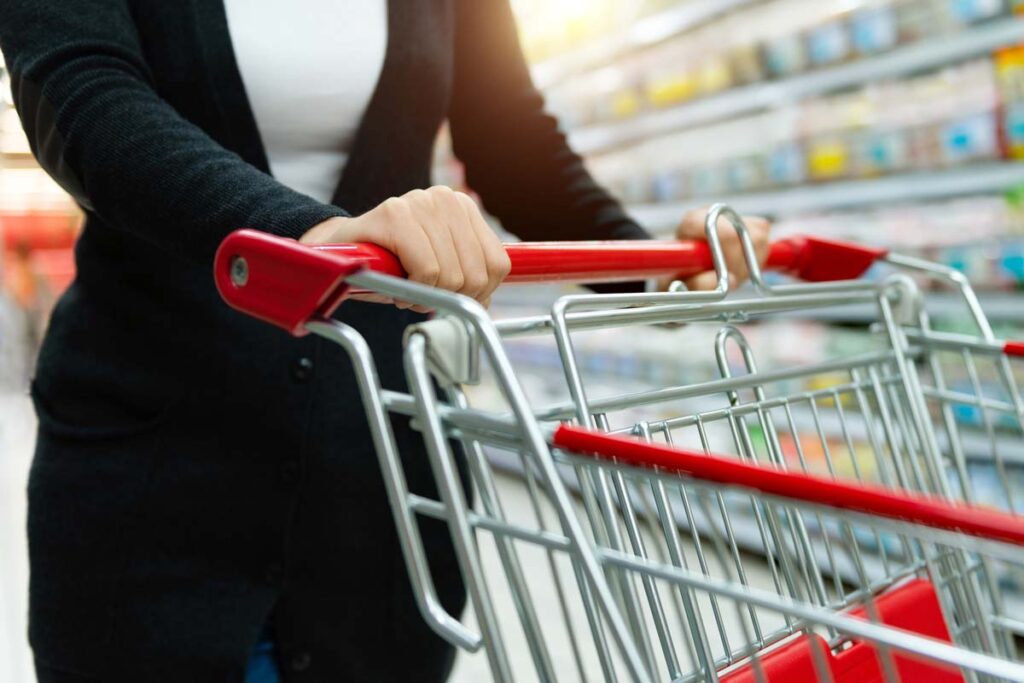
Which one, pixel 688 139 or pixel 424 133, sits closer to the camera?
pixel 424 133

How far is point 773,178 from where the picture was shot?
314 centimetres

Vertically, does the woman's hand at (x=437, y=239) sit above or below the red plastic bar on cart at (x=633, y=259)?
above

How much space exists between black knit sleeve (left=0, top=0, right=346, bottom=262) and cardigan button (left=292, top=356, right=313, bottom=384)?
26 cm

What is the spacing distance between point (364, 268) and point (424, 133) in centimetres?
46

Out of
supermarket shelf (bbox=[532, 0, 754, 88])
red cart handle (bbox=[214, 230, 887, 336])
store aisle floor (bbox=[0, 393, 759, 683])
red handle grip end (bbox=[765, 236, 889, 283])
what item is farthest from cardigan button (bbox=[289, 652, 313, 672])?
supermarket shelf (bbox=[532, 0, 754, 88])

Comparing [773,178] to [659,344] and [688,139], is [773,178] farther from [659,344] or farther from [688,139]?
[659,344]

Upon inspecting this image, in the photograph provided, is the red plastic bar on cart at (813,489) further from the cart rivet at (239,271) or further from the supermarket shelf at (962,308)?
the supermarket shelf at (962,308)

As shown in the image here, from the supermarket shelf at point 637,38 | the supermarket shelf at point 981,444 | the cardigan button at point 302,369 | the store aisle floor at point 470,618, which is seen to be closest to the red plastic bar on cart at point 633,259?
the cardigan button at point 302,369

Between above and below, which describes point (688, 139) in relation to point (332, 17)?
below

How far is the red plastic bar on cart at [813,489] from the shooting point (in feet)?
1.57

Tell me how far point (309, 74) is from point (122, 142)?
0.88 feet

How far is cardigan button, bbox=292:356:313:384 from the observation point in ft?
3.11

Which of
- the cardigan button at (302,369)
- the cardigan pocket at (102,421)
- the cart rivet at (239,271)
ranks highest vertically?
the cart rivet at (239,271)

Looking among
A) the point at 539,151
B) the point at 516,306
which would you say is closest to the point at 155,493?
the point at 539,151
